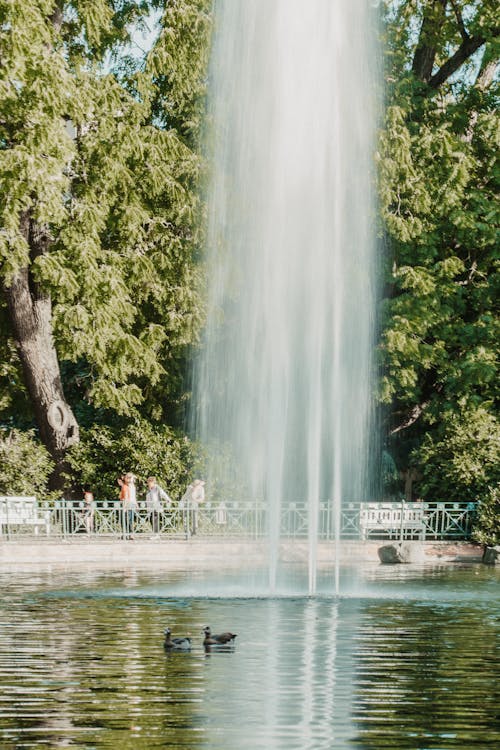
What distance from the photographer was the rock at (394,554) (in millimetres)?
27391

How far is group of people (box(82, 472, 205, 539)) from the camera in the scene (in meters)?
29.3

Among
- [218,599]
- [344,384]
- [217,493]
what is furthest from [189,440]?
[218,599]

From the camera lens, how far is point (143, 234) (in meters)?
32.3

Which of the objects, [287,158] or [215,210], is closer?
[287,158]

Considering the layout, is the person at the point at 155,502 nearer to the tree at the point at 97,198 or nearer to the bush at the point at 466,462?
the tree at the point at 97,198

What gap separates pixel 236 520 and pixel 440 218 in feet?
34.3

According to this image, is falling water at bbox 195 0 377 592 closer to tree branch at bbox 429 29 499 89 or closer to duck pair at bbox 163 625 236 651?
tree branch at bbox 429 29 499 89

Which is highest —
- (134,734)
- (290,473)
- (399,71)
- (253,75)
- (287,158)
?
(399,71)

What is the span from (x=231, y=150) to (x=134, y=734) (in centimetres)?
2556

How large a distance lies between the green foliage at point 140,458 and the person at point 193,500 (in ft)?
2.05

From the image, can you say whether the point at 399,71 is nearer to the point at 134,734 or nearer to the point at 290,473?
the point at 290,473

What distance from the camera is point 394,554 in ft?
90.0

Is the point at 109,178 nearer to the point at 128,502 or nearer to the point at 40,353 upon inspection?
the point at 40,353

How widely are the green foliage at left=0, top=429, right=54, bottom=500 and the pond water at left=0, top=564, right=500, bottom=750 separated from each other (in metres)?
10.4
